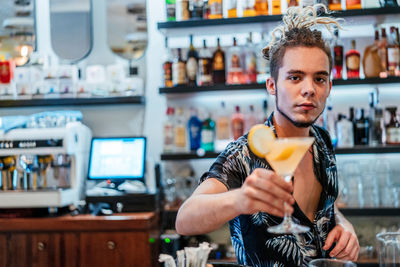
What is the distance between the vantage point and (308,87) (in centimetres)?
158

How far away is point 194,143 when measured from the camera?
139 inches

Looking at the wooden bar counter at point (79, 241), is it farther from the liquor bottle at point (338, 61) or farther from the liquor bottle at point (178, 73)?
the liquor bottle at point (338, 61)

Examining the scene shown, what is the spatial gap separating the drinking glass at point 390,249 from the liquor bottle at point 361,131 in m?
2.22

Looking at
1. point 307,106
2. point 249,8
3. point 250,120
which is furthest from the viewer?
point 250,120

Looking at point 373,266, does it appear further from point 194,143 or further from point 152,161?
point 152,161

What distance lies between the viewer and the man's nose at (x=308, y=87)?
157cm

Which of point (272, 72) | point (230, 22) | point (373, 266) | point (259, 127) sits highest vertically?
point (230, 22)

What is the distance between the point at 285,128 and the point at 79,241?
78.7 inches

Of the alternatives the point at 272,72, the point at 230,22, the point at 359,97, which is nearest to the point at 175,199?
the point at 230,22

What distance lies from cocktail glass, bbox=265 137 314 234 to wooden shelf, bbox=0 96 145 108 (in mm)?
2618

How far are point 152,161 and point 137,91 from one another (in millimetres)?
564

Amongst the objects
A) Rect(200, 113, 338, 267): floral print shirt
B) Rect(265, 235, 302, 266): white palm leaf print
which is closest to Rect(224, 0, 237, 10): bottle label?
Rect(200, 113, 338, 267): floral print shirt

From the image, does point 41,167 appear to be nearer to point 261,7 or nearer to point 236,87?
point 236,87

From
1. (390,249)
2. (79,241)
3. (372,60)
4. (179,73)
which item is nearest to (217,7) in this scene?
(179,73)
